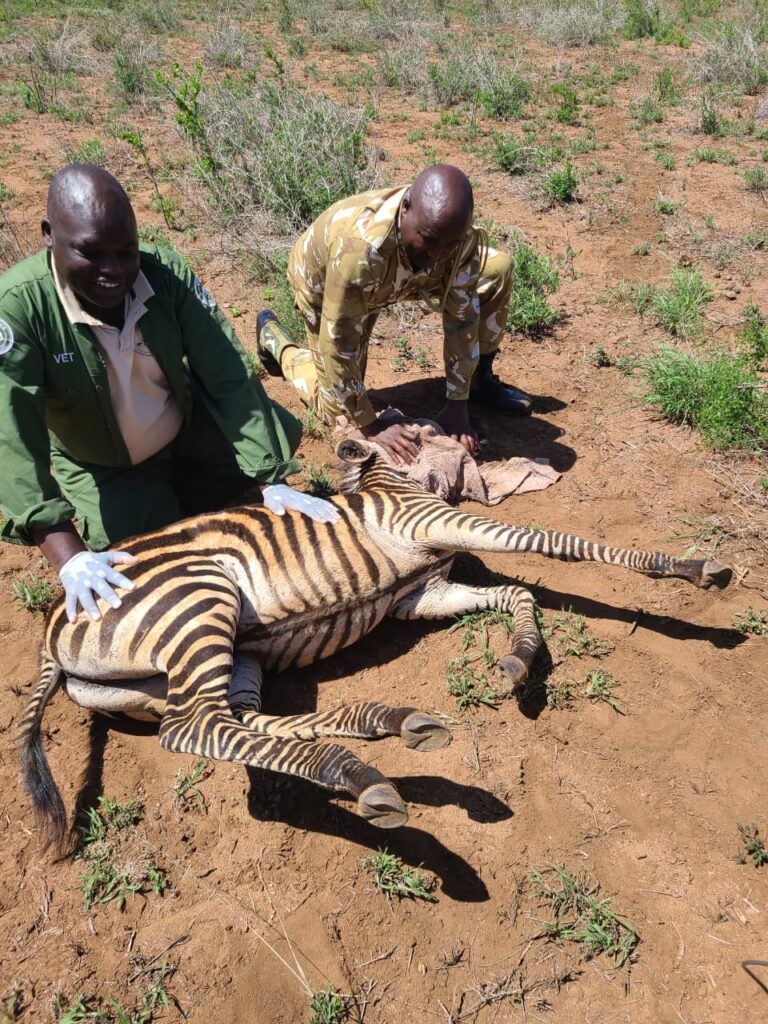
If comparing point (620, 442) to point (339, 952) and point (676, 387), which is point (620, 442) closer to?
point (676, 387)

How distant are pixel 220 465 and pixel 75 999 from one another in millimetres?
2697

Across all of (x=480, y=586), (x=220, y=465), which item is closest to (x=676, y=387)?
(x=480, y=586)

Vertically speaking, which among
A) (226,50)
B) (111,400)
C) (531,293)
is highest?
(226,50)

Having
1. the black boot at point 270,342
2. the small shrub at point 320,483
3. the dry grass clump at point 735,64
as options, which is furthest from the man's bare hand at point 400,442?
the dry grass clump at point 735,64

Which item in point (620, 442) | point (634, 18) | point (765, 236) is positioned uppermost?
point (634, 18)

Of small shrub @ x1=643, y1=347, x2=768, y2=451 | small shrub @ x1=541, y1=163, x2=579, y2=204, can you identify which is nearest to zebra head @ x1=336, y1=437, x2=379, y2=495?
small shrub @ x1=643, y1=347, x2=768, y2=451

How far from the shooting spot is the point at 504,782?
294 cm

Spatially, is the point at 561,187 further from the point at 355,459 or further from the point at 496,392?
the point at 355,459

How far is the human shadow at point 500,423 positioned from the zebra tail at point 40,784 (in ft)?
9.99

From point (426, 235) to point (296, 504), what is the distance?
5.16 ft

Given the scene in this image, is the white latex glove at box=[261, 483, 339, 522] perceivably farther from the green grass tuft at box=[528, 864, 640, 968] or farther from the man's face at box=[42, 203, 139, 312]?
the green grass tuft at box=[528, 864, 640, 968]

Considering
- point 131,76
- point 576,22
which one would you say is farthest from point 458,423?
point 576,22

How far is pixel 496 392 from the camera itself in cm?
521

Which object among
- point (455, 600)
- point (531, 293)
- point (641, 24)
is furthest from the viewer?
point (641, 24)
